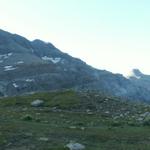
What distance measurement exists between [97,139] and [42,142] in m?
A: 3.55

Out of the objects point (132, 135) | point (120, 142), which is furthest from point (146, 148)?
point (132, 135)

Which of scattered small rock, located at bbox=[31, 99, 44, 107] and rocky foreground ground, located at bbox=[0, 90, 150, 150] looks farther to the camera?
scattered small rock, located at bbox=[31, 99, 44, 107]

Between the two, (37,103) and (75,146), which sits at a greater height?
(37,103)

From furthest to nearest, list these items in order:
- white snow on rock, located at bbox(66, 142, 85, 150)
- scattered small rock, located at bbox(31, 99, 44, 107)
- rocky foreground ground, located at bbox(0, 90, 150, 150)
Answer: scattered small rock, located at bbox(31, 99, 44, 107)
rocky foreground ground, located at bbox(0, 90, 150, 150)
white snow on rock, located at bbox(66, 142, 85, 150)

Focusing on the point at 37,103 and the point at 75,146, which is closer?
the point at 75,146

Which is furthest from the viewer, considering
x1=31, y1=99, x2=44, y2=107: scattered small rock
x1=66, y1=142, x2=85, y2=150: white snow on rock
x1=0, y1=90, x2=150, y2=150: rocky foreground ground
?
x1=31, y1=99, x2=44, y2=107: scattered small rock

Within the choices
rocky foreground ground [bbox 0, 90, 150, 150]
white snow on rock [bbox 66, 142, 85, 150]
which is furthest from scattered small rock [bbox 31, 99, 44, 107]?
white snow on rock [bbox 66, 142, 85, 150]

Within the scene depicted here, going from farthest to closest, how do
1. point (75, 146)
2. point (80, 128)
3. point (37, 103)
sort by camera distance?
point (37, 103)
point (80, 128)
point (75, 146)

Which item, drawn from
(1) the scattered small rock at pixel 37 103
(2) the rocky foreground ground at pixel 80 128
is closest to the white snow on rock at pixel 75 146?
(2) the rocky foreground ground at pixel 80 128

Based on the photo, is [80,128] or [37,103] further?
[37,103]

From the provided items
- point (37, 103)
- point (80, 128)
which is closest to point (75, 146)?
point (80, 128)

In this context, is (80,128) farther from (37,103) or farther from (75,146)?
(37,103)

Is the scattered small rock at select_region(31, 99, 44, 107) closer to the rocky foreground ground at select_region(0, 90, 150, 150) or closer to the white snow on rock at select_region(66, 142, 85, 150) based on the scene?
the rocky foreground ground at select_region(0, 90, 150, 150)

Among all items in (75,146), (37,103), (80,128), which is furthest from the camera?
(37,103)
